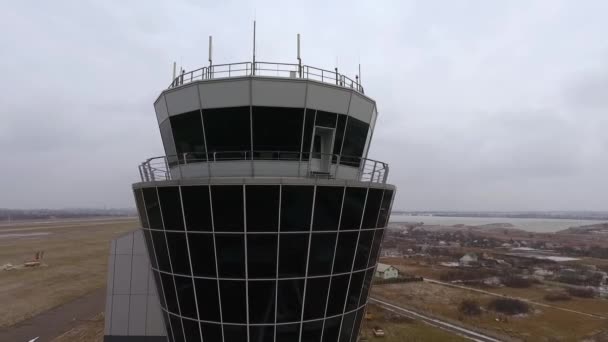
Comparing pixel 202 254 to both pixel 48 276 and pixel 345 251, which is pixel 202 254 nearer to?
pixel 345 251

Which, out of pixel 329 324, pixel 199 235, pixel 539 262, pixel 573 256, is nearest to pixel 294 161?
pixel 199 235

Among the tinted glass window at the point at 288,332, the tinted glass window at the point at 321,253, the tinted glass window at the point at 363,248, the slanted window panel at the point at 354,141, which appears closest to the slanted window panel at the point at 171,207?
the tinted glass window at the point at 321,253

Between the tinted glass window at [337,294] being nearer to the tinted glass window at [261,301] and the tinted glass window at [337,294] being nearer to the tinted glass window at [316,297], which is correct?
the tinted glass window at [316,297]

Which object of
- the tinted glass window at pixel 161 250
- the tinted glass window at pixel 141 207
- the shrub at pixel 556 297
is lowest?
the shrub at pixel 556 297

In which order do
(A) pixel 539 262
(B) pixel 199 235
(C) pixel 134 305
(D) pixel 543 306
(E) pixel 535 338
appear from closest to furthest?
(B) pixel 199 235 → (C) pixel 134 305 → (E) pixel 535 338 → (D) pixel 543 306 → (A) pixel 539 262

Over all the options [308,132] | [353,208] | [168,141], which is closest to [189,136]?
[168,141]

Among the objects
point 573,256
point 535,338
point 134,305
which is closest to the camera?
point 134,305

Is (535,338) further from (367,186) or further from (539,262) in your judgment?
(539,262)
